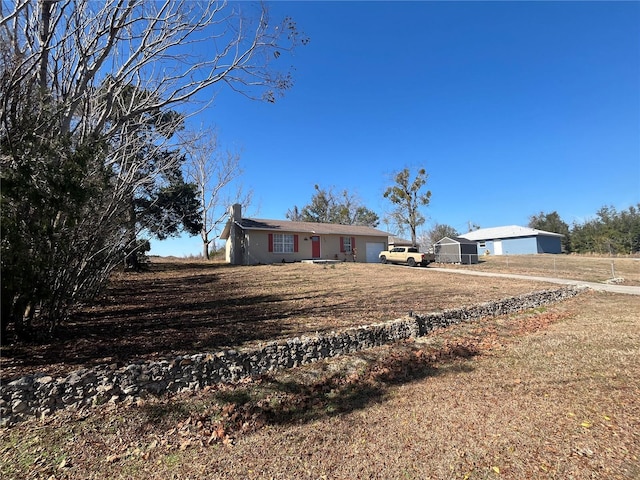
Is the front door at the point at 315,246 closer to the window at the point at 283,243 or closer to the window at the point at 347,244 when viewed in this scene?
the window at the point at 283,243

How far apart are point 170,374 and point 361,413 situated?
2312 millimetres

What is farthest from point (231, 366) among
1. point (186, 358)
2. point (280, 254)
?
point (280, 254)

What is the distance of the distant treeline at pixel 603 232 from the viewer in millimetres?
36000

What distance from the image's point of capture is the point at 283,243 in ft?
76.0

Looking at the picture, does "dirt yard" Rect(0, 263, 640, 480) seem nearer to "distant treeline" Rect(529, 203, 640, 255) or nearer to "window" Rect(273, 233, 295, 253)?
"window" Rect(273, 233, 295, 253)

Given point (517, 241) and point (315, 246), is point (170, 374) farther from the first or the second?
point (517, 241)

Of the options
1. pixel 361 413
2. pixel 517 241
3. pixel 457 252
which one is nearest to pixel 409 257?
pixel 457 252

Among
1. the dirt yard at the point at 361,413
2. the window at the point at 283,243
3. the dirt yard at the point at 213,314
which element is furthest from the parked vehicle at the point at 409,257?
the dirt yard at the point at 361,413

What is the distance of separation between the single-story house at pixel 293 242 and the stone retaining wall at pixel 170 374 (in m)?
17.0

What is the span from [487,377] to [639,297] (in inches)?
411

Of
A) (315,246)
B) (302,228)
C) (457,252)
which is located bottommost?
(457,252)

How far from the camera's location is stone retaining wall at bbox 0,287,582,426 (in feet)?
11.1

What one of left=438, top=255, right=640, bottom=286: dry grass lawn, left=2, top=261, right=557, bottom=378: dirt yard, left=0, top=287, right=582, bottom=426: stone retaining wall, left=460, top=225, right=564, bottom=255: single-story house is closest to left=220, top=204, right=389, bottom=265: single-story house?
left=438, top=255, right=640, bottom=286: dry grass lawn

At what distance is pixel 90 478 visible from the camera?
2652mm
